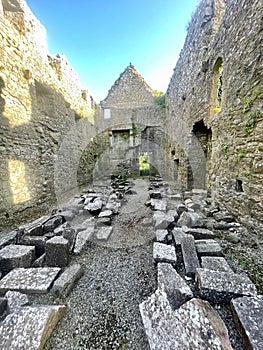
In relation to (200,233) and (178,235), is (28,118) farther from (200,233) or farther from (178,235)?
(200,233)

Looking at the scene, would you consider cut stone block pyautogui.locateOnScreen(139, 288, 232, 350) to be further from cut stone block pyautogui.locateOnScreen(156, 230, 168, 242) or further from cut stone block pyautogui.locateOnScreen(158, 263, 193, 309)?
cut stone block pyautogui.locateOnScreen(156, 230, 168, 242)

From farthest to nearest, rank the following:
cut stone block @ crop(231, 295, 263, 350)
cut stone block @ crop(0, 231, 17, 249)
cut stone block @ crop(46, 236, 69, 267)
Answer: cut stone block @ crop(0, 231, 17, 249) → cut stone block @ crop(46, 236, 69, 267) → cut stone block @ crop(231, 295, 263, 350)

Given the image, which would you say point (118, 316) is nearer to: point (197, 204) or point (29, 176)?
point (197, 204)

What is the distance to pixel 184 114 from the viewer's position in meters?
6.76

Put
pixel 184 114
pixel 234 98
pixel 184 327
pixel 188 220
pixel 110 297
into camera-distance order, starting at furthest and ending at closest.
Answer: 1. pixel 184 114
2. pixel 234 98
3. pixel 188 220
4. pixel 110 297
5. pixel 184 327

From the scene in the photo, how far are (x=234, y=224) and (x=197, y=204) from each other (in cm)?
109

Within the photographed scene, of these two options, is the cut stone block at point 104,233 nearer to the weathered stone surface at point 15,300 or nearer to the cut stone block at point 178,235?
the cut stone block at point 178,235

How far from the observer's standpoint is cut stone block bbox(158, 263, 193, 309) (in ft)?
4.41

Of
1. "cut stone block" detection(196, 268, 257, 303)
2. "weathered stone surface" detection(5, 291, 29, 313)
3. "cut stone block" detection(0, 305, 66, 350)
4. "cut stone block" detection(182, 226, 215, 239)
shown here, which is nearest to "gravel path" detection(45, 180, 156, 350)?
"cut stone block" detection(0, 305, 66, 350)

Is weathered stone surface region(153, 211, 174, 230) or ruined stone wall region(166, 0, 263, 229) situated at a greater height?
ruined stone wall region(166, 0, 263, 229)

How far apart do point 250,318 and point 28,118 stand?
199 inches

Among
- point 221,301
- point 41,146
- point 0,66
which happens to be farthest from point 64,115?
point 221,301

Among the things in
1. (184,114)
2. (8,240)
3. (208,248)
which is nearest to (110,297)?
(208,248)

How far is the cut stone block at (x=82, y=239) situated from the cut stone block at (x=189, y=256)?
1.50 metres
